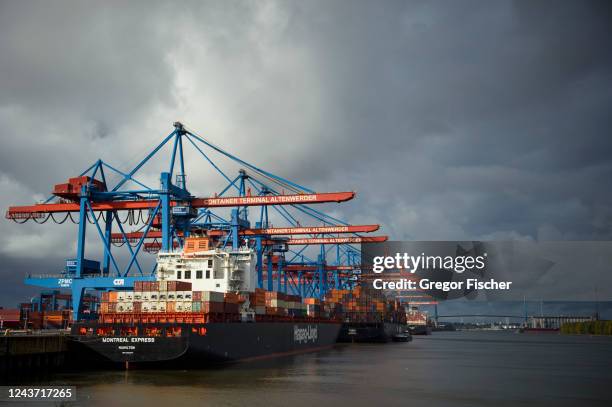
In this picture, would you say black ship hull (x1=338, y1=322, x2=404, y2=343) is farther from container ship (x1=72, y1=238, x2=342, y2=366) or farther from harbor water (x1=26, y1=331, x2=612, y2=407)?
harbor water (x1=26, y1=331, x2=612, y2=407)

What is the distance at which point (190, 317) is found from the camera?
32.6 meters

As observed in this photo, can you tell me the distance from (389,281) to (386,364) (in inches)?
3078

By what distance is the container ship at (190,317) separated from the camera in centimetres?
3130

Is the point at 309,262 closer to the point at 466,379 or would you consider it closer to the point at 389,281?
the point at 389,281

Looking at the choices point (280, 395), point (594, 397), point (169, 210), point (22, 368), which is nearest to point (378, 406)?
point (280, 395)

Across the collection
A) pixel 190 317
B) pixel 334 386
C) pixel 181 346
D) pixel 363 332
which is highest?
pixel 190 317

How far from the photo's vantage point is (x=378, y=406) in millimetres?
22859

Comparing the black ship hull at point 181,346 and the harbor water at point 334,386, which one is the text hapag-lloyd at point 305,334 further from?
the black ship hull at point 181,346

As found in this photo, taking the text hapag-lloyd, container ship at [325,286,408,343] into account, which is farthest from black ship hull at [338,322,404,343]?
the text hapag-lloyd

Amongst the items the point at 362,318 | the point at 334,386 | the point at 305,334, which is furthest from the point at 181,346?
the point at 362,318

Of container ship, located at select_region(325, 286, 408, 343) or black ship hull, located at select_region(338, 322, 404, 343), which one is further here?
container ship, located at select_region(325, 286, 408, 343)

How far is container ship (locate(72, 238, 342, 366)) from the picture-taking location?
103 feet

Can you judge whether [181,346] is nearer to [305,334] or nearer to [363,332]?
[305,334]

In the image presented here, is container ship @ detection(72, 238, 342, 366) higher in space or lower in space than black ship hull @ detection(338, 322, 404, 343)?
higher
